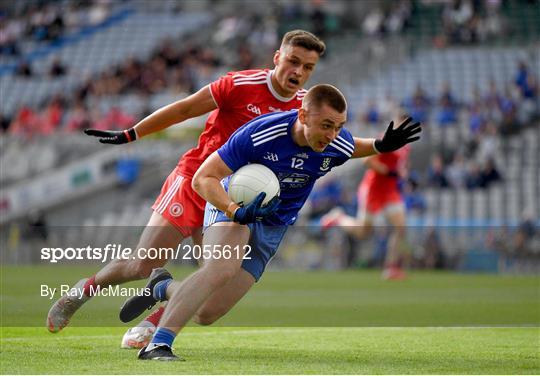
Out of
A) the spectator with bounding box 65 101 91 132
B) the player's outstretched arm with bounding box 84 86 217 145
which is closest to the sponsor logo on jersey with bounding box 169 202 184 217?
the player's outstretched arm with bounding box 84 86 217 145

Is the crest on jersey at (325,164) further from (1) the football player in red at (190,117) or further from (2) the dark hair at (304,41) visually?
(2) the dark hair at (304,41)

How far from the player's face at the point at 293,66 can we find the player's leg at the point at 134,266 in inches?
47.3

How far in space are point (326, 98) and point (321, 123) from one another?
17cm

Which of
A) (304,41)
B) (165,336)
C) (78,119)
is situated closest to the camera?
(165,336)

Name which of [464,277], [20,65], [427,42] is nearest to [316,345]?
[464,277]

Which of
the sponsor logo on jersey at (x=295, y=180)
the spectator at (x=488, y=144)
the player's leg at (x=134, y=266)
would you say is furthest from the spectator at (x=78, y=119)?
the sponsor logo on jersey at (x=295, y=180)

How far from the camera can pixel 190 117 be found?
906 cm

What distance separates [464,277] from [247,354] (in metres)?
13.7

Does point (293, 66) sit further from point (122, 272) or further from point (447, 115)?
point (447, 115)

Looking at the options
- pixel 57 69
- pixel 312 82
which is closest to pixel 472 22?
pixel 312 82

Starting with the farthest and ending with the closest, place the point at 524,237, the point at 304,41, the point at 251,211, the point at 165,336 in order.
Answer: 1. the point at 524,237
2. the point at 304,41
3. the point at 165,336
4. the point at 251,211

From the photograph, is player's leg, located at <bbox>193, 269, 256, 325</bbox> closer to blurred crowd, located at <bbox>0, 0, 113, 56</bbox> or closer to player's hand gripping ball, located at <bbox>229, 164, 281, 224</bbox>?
player's hand gripping ball, located at <bbox>229, 164, 281, 224</bbox>

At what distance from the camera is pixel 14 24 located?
39250mm

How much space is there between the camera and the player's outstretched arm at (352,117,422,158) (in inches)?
354
